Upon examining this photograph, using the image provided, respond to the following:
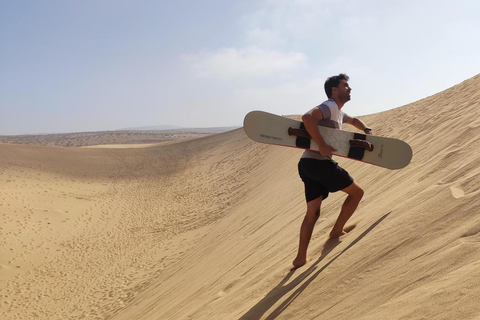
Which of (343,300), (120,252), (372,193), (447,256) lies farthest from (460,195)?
(120,252)

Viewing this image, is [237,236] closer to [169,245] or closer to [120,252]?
[169,245]

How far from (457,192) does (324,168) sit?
0.94 m

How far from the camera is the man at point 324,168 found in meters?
2.93

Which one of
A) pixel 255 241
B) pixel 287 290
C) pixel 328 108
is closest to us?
pixel 287 290

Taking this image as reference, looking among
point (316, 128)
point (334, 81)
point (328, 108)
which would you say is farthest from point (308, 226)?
point (334, 81)

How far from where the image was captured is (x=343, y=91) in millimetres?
3018

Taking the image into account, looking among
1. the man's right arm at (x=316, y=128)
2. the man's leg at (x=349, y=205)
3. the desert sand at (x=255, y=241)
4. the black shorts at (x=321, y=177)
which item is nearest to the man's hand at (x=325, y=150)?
the man's right arm at (x=316, y=128)

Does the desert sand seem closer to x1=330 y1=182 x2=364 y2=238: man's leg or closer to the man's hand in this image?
x1=330 y1=182 x2=364 y2=238: man's leg

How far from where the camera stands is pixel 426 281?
1.81m

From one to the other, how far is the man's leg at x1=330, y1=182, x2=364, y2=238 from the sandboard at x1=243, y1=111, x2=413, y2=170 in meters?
0.30

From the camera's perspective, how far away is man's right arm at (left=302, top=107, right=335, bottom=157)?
9.27 ft

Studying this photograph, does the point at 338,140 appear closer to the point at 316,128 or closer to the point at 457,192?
the point at 316,128

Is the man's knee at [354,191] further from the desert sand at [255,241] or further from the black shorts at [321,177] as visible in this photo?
the desert sand at [255,241]

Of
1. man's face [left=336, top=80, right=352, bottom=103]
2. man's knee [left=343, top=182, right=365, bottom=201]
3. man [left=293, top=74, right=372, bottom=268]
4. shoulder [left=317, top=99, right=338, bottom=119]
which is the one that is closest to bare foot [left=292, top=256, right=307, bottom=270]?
man [left=293, top=74, right=372, bottom=268]
